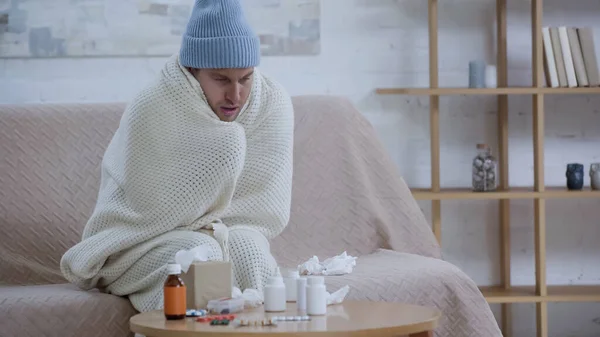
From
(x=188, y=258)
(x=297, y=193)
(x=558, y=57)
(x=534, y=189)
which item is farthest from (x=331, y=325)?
(x=558, y=57)

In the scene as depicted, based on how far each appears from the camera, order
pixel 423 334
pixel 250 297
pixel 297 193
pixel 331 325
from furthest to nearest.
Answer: pixel 297 193
pixel 250 297
pixel 423 334
pixel 331 325

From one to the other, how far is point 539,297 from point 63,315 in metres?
1.80

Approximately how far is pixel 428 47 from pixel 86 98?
48.6 inches

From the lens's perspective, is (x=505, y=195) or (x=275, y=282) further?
(x=505, y=195)

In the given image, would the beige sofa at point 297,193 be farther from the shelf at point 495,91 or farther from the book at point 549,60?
the book at point 549,60

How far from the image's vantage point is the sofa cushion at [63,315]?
2494 millimetres

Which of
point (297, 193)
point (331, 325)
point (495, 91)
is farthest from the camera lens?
point (495, 91)

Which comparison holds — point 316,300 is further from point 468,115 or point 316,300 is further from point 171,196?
point 468,115

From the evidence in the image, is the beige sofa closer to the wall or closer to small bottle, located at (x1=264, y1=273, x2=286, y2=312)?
the wall

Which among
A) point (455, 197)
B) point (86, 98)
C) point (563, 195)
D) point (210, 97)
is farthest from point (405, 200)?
point (86, 98)

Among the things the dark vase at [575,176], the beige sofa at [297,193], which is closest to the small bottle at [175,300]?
the beige sofa at [297,193]

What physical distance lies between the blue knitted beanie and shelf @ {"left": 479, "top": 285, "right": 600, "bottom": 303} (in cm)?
145

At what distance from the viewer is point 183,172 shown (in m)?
2.65

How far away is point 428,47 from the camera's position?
390cm
